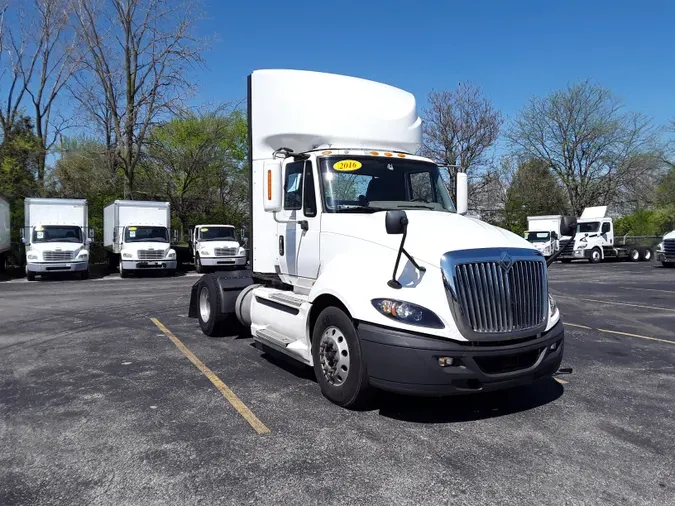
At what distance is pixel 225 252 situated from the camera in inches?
950

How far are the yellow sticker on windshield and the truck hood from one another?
60 centimetres

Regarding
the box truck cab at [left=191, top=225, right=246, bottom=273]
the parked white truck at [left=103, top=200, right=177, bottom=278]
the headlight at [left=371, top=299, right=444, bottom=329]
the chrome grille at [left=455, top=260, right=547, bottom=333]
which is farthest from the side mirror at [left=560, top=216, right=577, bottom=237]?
the parked white truck at [left=103, top=200, right=177, bottom=278]

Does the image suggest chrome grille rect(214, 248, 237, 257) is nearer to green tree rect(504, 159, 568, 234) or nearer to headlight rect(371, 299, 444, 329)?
headlight rect(371, 299, 444, 329)

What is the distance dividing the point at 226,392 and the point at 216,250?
62.4 feet

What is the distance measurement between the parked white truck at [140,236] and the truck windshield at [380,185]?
18.0 meters

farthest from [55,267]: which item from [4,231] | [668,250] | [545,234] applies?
[668,250]

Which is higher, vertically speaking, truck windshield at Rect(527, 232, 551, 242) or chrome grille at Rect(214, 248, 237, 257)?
truck windshield at Rect(527, 232, 551, 242)

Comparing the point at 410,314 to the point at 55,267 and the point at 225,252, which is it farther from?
the point at 225,252

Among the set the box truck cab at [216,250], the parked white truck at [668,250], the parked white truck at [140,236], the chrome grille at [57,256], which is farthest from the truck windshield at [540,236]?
the chrome grille at [57,256]

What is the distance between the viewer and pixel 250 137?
22.7ft

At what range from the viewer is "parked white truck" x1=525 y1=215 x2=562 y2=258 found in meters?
31.1

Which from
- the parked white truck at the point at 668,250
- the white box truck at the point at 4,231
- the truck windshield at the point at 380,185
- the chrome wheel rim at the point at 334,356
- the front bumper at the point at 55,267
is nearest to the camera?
the chrome wheel rim at the point at 334,356

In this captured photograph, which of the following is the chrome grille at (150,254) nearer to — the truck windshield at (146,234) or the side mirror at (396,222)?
the truck windshield at (146,234)

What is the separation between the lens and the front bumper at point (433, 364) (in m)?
4.29
